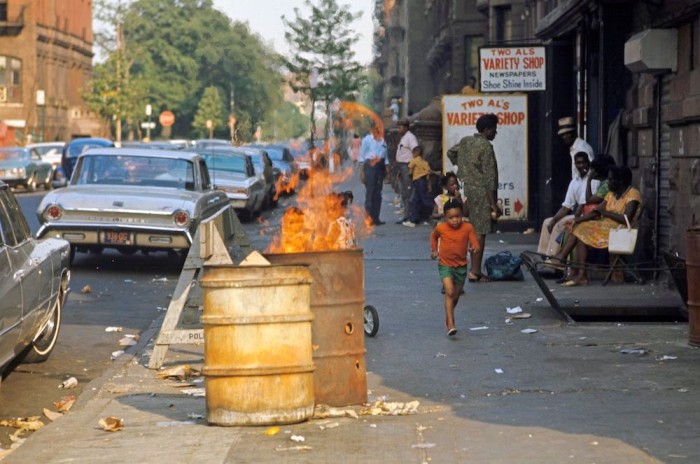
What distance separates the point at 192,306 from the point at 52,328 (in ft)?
4.22

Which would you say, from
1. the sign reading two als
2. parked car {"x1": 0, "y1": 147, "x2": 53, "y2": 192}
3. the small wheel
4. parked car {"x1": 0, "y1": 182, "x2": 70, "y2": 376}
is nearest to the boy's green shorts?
the small wheel

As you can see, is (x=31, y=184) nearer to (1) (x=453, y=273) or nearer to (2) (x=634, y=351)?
(1) (x=453, y=273)

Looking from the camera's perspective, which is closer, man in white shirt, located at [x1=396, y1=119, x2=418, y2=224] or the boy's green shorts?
the boy's green shorts

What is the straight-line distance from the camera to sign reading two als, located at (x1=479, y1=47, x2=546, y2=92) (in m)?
22.6

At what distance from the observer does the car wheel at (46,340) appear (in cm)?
1133

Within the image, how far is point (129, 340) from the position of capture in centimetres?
1285

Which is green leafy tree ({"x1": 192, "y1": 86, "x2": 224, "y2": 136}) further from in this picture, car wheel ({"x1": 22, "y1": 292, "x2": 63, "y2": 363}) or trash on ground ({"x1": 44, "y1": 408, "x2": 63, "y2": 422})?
trash on ground ({"x1": 44, "y1": 408, "x2": 63, "y2": 422})

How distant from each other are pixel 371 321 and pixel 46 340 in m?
2.73

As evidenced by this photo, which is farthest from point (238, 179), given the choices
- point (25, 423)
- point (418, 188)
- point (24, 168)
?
point (25, 423)

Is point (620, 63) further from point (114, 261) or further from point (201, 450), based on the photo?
point (201, 450)

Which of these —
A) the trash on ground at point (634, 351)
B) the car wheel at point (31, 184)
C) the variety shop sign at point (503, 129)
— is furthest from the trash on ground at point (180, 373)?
the car wheel at point (31, 184)

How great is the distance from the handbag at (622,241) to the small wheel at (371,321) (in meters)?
3.38

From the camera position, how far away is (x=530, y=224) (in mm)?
24531

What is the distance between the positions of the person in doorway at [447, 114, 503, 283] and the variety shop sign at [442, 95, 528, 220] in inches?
290
